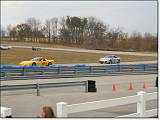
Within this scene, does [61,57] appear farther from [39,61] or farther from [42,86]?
[42,86]

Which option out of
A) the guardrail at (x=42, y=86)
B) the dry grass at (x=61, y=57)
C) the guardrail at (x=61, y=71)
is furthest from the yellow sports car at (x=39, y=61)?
the guardrail at (x=42, y=86)

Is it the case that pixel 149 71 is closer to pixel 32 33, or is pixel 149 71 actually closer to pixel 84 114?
pixel 32 33

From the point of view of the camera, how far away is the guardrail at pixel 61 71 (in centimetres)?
2825

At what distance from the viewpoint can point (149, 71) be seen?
37906 millimetres

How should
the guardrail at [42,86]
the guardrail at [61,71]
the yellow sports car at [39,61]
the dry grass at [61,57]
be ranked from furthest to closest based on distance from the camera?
1. the dry grass at [61,57]
2. the yellow sports car at [39,61]
3. the guardrail at [61,71]
4. the guardrail at [42,86]

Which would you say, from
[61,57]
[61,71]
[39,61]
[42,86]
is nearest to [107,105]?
[42,86]

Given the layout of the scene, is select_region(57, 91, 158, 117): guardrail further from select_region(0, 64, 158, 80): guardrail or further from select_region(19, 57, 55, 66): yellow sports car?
select_region(19, 57, 55, 66): yellow sports car

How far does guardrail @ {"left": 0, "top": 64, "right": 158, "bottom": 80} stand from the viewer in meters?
28.2

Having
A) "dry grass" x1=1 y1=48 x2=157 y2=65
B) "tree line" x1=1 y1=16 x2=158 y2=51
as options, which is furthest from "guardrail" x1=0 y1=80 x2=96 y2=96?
"dry grass" x1=1 y1=48 x2=157 y2=65

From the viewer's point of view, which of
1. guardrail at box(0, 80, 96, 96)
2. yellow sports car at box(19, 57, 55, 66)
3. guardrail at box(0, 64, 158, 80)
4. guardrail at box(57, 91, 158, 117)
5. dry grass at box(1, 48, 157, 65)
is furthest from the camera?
dry grass at box(1, 48, 157, 65)

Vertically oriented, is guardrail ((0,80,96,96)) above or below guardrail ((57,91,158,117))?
below

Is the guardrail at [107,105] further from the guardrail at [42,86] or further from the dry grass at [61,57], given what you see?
the dry grass at [61,57]

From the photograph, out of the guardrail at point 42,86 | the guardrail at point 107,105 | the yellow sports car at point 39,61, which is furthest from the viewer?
the yellow sports car at point 39,61

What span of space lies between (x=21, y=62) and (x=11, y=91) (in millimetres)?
29171
